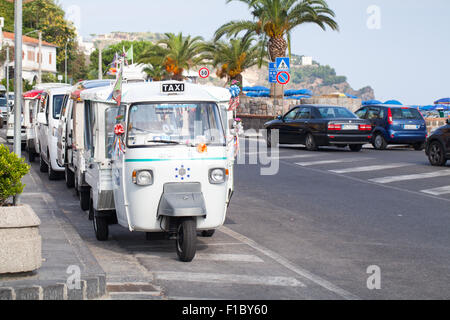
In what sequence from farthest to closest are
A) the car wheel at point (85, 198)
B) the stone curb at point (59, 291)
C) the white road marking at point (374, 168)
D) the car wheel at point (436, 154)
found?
the car wheel at point (436, 154) < the white road marking at point (374, 168) < the car wheel at point (85, 198) < the stone curb at point (59, 291)

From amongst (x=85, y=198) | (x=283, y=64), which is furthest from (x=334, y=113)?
(x=85, y=198)

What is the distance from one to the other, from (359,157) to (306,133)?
10.9 ft

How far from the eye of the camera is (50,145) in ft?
57.8

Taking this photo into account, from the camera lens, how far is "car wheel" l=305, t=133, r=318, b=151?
26.0 metres

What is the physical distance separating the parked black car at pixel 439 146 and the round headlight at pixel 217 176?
12.7 metres

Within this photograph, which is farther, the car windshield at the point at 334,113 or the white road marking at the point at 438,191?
the car windshield at the point at 334,113

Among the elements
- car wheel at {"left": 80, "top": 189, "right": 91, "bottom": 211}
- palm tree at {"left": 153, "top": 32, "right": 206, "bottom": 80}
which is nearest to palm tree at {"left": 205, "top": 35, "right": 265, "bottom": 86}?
palm tree at {"left": 153, "top": 32, "right": 206, "bottom": 80}

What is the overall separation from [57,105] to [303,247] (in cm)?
1033

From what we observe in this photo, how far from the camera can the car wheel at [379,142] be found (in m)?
27.6

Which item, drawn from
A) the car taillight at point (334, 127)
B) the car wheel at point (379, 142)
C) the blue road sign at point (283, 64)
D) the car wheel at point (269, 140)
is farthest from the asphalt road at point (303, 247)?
the blue road sign at point (283, 64)

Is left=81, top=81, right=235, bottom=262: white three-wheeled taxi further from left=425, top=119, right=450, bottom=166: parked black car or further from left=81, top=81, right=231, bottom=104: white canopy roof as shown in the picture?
left=425, top=119, right=450, bottom=166: parked black car

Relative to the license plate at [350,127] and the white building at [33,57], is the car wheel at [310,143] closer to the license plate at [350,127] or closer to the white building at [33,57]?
the license plate at [350,127]

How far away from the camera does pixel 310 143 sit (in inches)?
1030
